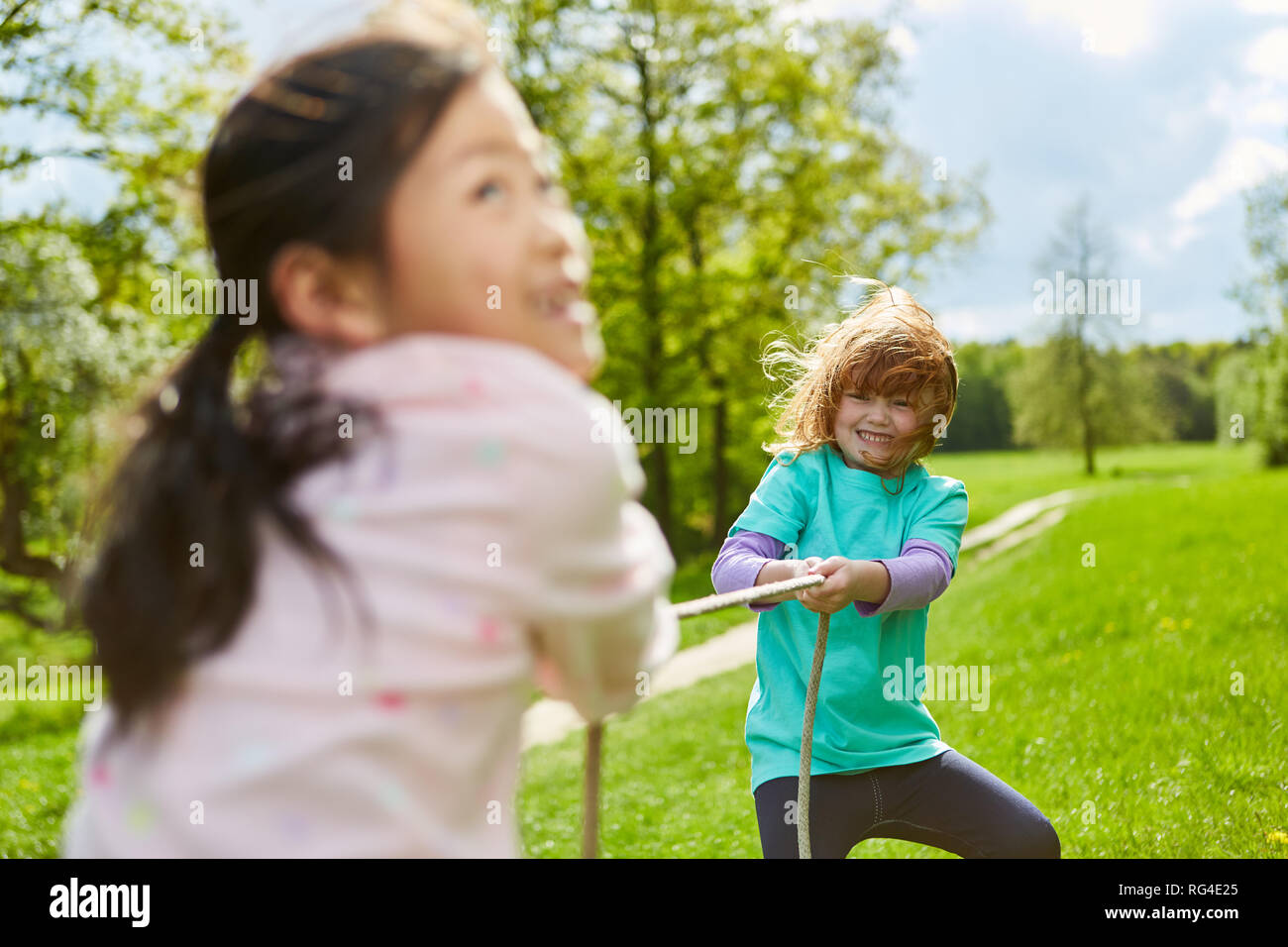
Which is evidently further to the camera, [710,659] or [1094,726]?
[710,659]

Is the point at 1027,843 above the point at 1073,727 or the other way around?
above

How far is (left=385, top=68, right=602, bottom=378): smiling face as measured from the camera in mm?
1053

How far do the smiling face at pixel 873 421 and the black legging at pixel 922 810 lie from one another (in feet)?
2.84

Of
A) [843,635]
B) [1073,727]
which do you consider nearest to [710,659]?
[1073,727]

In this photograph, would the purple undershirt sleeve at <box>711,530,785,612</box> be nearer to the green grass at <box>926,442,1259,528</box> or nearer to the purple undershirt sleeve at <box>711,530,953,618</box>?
the purple undershirt sleeve at <box>711,530,953,618</box>

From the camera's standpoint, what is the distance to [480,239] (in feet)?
3.48

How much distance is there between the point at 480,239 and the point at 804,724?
1847 millimetres

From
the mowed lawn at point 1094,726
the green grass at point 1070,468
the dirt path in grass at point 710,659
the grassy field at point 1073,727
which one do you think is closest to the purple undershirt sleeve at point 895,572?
the dirt path in grass at point 710,659

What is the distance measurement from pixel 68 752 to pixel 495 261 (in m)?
11.2

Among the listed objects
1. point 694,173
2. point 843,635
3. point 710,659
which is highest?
point 694,173

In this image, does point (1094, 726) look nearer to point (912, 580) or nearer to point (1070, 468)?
point (912, 580)

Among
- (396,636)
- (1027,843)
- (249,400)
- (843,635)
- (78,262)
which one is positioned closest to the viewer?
(396,636)

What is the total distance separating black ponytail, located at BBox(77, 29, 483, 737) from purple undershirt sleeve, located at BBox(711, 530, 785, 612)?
1.70m
